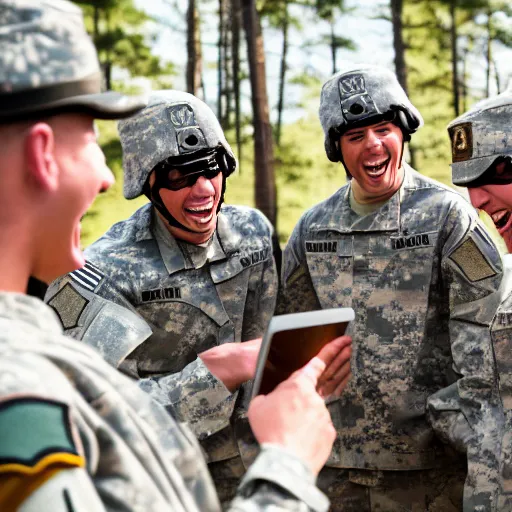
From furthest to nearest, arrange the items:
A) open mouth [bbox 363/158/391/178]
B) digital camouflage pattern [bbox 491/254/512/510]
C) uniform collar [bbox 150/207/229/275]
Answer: open mouth [bbox 363/158/391/178] → uniform collar [bbox 150/207/229/275] → digital camouflage pattern [bbox 491/254/512/510]

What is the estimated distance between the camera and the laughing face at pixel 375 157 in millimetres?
4430

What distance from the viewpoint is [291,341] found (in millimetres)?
2008

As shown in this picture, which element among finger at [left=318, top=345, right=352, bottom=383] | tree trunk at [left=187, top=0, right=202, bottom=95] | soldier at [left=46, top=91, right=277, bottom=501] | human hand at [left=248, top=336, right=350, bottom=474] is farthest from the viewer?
tree trunk at [left=187, top=0, right=202, bottom=95]

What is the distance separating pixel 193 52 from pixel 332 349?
16.8 meters

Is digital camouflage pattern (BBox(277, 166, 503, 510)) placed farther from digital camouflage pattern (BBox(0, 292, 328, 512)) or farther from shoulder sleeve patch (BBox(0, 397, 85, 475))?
shoulder sleeve patch (BBox(0, 397, 85, 475))

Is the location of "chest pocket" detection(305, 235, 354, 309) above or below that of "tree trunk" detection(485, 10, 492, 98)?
below

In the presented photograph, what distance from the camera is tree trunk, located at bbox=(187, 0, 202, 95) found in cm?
1730

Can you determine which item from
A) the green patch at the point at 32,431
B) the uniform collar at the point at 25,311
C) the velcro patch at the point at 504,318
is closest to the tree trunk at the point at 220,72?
the velcro patch at the point at 504,318

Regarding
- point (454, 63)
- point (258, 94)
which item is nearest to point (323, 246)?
point (258, 94)

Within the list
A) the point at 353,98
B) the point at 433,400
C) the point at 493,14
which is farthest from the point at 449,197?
the point at 493,14

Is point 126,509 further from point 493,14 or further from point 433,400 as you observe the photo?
point 493,14

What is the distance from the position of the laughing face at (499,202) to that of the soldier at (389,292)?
374mm

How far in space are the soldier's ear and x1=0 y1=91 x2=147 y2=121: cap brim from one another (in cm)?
3

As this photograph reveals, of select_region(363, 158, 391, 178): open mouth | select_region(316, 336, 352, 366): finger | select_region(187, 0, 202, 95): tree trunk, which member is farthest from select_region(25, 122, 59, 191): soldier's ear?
select_region(187, 0, 202, 95): tree trunk
